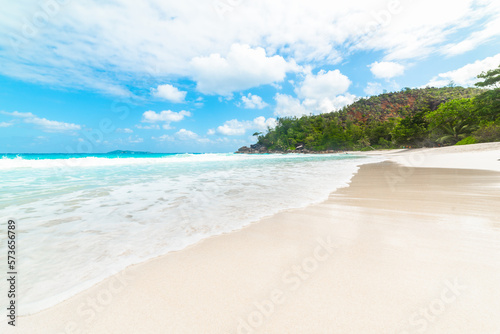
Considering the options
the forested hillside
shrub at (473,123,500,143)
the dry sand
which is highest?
the forested hillside

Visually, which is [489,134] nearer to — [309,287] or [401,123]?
[401,123]

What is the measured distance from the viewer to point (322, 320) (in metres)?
1.18

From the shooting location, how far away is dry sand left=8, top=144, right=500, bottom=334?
117 cm

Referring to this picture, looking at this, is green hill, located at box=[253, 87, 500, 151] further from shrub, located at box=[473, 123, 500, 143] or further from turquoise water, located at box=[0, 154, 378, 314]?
turquoise water, located at box=[0, 154, 378, 314]

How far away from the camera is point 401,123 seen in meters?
50.6

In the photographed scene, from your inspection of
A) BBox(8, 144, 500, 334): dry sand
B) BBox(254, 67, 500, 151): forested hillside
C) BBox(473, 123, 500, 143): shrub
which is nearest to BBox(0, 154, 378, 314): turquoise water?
BBox(8, 144, 500, 334): dry sand

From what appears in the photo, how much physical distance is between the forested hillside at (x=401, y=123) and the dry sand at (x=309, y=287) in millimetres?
37669

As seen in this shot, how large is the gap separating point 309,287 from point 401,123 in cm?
6266

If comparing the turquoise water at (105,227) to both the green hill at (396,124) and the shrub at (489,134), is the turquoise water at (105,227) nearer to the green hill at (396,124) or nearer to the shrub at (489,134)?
the shrub at (489,134)

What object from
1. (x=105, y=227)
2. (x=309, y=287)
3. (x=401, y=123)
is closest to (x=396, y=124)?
(x=401, y=123)

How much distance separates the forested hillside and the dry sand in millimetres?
37669

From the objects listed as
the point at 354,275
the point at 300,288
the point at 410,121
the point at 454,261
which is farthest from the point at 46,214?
the point at 410,121

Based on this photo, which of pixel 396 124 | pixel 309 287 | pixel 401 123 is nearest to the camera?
pixel 309 287

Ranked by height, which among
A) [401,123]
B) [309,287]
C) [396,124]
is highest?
[396,124]
